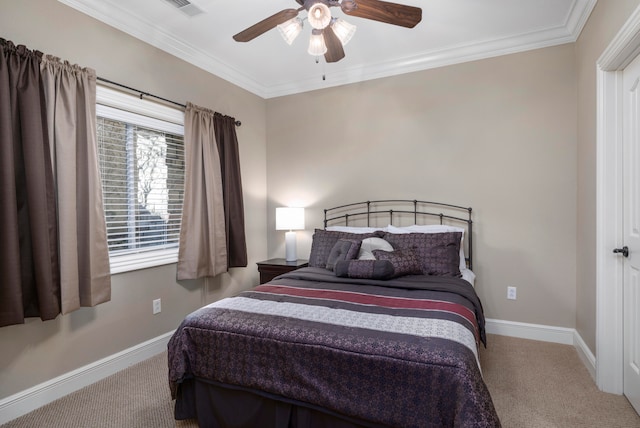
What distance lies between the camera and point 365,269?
260cm

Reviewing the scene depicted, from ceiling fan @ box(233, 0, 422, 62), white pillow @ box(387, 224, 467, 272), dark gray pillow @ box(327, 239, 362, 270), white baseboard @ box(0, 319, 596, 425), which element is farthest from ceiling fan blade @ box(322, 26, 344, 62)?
white baseboard @ box(0, 319, 596, 425)

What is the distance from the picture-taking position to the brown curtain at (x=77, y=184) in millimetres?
2166

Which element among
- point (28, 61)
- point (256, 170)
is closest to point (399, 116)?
point (256, 170)

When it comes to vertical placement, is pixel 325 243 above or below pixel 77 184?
below

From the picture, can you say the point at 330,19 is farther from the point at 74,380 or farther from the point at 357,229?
the point at 74,380

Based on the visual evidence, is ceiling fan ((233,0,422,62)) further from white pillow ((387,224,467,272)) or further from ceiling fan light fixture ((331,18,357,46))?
white pillow ((387,224,467,272))

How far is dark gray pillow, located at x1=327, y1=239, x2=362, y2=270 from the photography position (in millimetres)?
2815

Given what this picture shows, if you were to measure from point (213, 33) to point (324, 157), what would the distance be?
169cm

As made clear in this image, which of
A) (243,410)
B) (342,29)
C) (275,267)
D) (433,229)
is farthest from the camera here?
(275,267)

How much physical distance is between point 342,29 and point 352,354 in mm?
1902

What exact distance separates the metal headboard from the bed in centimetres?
90

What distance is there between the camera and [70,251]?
2.20m

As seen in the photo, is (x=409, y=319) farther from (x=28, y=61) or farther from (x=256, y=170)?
(x=256, y=170)

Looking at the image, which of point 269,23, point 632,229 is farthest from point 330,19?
point 632,229
